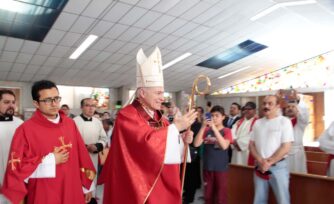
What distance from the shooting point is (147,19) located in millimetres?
7051

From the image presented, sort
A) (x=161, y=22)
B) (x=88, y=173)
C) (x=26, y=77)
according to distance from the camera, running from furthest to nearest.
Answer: (x=26, y=77), (x=161, y=22), (x=88, y=173)

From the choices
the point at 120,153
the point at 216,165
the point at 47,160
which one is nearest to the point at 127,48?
the point at 216,165

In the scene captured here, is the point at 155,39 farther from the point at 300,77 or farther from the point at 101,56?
the point at 300,77

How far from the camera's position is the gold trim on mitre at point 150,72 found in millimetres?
2113

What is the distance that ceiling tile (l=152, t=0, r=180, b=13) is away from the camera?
6.46m

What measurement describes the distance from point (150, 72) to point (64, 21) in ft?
17.2

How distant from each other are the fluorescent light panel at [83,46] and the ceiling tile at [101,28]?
26 centimetres

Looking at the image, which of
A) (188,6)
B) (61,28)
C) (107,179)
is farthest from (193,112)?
(61,28)

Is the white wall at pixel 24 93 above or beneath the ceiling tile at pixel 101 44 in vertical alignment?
beneath

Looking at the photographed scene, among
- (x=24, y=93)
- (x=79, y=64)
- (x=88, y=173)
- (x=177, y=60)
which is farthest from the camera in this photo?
(x=24, y=93)

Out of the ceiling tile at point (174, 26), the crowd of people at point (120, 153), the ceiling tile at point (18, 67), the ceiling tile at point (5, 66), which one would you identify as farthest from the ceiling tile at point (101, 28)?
the crowd of people at point (120, 153)

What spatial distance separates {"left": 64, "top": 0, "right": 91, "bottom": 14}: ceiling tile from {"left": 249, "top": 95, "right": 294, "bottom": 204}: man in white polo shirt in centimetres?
445

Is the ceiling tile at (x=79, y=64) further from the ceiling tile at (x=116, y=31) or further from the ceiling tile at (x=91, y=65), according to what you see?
the ceiling tile at (x=116, y=31)

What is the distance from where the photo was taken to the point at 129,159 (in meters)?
1.92
